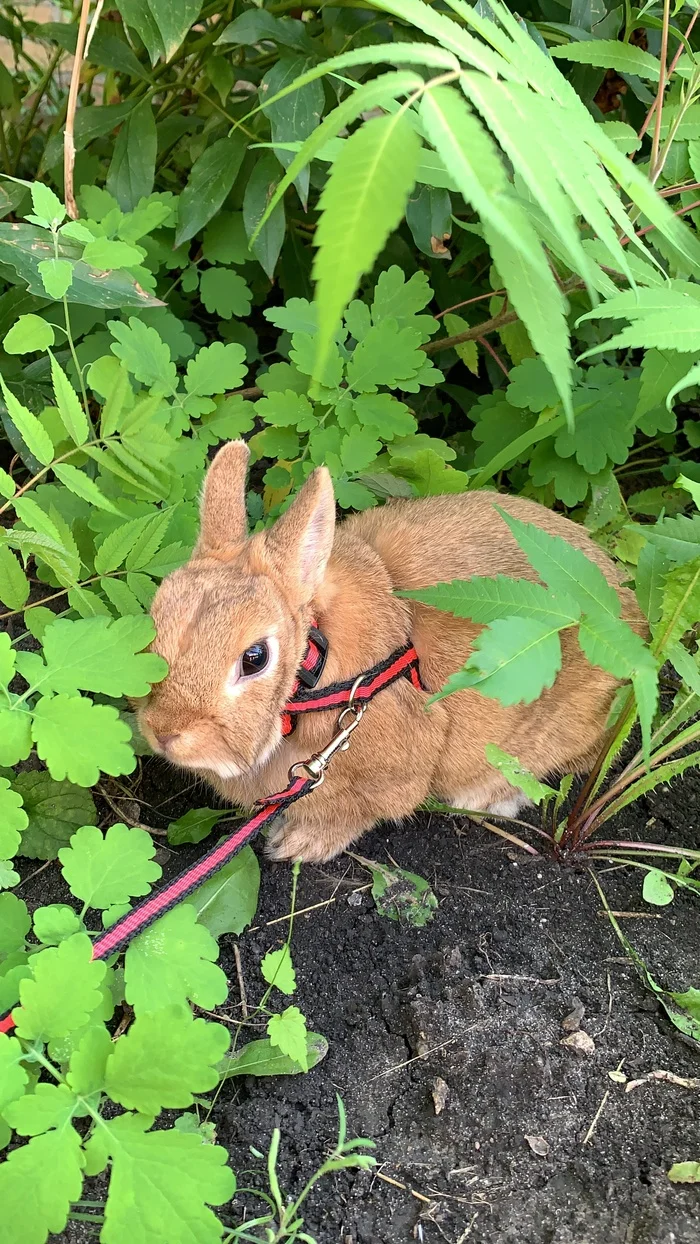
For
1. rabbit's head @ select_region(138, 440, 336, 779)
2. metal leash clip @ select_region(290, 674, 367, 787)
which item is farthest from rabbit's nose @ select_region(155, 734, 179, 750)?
metal leash clip @ select_region(290, 674, 367, 787)

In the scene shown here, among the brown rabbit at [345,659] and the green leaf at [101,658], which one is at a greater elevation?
the green leaf at [101,658]

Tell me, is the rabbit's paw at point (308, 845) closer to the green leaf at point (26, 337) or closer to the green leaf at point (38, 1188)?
the green leaf at point (38, 1188)

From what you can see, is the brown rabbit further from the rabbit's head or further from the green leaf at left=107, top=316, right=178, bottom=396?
the green leaf at left=107, top=316, right=178, bottom=396

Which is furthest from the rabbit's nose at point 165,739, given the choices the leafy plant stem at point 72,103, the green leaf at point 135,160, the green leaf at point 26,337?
the green leaf at point 135,160

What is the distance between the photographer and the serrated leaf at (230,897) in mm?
2211

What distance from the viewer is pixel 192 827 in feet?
8.02

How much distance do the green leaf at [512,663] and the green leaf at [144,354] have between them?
4.63 feet

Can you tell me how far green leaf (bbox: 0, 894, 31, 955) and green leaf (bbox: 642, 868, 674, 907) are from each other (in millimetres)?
1480

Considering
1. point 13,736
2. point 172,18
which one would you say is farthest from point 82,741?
point 172,18

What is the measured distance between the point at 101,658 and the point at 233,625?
31 cm

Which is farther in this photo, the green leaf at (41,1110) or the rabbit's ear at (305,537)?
the rabbit's ear at (305,537)

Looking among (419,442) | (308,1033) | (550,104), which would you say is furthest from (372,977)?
(550,104)

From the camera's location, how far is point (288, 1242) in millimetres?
1663

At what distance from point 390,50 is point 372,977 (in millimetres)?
1897
